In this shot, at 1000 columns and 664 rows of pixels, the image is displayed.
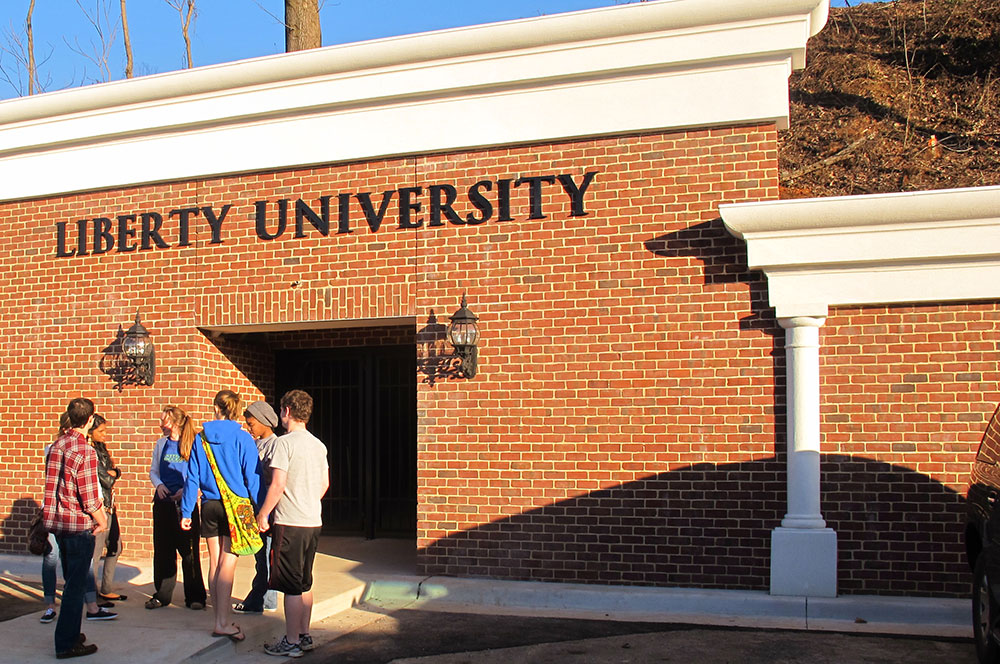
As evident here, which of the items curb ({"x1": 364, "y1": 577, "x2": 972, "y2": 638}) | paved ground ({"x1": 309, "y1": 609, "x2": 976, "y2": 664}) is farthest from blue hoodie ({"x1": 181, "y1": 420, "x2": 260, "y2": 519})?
curb ({"x1": 364, "y1": 577, "x2": 972, "y2": 638})

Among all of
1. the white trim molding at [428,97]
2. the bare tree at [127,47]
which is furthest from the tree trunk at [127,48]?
the white trim molding at [428,97]

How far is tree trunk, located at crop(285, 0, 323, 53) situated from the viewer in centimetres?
1314

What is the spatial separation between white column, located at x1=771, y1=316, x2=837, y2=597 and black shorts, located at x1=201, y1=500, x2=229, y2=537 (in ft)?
13.8

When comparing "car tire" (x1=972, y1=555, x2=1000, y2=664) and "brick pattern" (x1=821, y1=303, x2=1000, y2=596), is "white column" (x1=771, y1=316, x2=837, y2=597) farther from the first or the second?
"car tire" (x1=972, y1=555, x2=1000, y2=664)

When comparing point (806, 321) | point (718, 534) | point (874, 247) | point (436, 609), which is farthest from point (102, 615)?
point (874, 247)

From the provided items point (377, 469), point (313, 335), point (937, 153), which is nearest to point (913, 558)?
point (377, 469)

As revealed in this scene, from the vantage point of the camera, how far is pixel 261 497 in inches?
270

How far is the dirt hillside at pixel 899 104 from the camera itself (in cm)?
1936

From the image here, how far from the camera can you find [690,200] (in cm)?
802

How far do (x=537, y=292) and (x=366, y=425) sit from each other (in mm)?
3398

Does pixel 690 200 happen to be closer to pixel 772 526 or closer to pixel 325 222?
pixel 772 526

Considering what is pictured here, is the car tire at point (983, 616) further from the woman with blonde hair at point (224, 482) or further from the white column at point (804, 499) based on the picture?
the woman with blonde hair at point (224, 482)

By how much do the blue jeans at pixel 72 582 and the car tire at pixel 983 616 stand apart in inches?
219

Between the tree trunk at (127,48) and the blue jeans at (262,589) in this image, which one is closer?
the blue jeans at (262,589)
